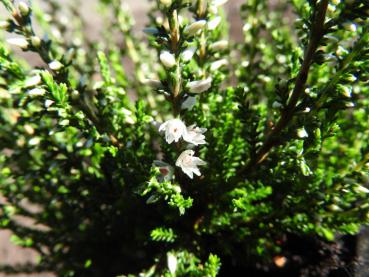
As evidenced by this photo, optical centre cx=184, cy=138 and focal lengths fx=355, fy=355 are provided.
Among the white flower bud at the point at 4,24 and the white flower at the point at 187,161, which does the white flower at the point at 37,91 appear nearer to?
the white flower bud at the point at 4,24

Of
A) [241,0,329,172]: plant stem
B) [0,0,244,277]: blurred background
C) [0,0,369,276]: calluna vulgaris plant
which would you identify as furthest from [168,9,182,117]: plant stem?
[0,0,244,277]: blurred background

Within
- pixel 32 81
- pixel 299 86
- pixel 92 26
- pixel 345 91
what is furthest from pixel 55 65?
pixel 92 26

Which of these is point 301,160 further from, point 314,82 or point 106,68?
point 106,68

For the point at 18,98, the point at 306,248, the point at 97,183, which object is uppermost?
the point at 18,98

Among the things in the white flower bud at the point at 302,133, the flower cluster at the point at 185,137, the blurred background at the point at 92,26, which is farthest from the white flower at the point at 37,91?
the blurred background at the point at 92,26

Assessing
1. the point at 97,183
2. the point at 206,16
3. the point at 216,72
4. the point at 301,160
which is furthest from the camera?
the point at 97,183

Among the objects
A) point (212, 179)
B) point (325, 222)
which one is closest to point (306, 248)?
point (325, 222)

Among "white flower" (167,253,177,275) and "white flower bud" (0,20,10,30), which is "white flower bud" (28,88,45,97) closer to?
"white flower bud" (0,20,10,30)
